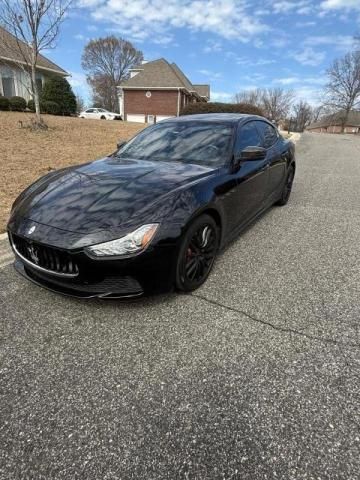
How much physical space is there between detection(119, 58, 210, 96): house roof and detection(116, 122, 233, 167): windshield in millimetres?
32033

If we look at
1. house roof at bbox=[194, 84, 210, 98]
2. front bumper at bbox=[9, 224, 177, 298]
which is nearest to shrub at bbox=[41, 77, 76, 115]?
front bumper at bbox=[9, 224, 177, 298]

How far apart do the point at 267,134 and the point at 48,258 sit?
11.7ft

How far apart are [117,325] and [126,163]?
172 cm

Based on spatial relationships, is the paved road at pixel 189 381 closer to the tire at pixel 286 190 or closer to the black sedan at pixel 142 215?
the black sedan at pixel 142 215

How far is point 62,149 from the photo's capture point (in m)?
9.89

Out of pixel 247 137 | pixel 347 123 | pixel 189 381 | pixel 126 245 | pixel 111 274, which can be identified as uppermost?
pixel 347 123

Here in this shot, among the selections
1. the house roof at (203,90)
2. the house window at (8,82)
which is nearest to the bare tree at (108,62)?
the house roof at (203,90)

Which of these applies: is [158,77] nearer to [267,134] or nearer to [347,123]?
[267,134]

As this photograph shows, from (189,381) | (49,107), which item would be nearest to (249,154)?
(189,381)

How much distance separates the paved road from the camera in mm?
1531

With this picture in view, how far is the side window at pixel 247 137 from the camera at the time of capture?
3.52 meters

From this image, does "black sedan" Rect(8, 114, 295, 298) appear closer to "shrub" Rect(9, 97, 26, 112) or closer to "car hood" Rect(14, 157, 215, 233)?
"car hood" Rect(14, 157, 215, 233)

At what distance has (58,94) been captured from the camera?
74.5ft

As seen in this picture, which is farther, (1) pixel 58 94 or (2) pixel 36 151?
(1) pixel 58 94
